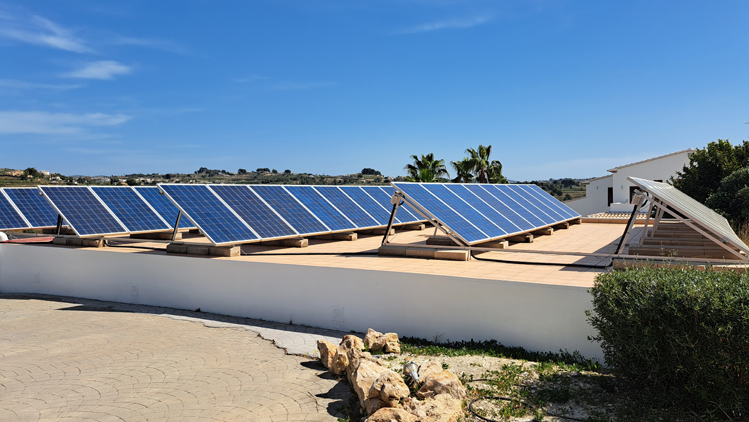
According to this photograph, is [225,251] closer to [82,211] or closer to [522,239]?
[82,211]

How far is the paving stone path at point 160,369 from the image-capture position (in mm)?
8742

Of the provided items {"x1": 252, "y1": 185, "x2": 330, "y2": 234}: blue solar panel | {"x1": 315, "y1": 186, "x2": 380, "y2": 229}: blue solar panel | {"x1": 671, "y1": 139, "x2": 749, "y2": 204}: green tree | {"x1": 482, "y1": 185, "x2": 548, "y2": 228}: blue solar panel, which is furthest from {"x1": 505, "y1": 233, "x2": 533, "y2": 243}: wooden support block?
{"x1": 671, "y1": 139, "x2": 749, "y2": 204}: green tree

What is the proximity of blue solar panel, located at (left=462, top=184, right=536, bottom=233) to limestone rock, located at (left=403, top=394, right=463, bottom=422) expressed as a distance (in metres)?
10.6

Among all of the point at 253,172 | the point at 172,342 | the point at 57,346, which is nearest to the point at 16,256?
the point at 57,346

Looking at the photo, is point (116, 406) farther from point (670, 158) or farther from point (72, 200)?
A: point (670, 158)

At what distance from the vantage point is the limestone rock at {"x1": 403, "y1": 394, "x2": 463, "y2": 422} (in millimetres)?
7602

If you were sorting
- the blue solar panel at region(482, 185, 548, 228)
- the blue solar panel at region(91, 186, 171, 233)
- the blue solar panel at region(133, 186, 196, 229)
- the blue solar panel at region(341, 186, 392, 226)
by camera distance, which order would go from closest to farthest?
the blue solar panel at region(91, 186, 171, 233), the blue solar panel at region(482, 185, 548, 228), the blue solar panel at region(133, 186, 196, 229), the blue solar panel at region(341, 186, 392, 226)

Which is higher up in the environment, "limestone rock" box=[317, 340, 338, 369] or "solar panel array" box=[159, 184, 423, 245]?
"solar panel array" box=[159, 184, 423, 245]

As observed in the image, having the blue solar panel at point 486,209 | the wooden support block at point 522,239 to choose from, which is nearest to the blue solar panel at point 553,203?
the wooden support block at point 522,239

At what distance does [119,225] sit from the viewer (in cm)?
2000

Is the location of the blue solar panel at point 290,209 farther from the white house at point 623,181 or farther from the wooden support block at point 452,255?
the white house at point 623,181

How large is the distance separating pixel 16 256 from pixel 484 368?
18787 mm

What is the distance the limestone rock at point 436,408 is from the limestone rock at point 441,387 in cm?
13

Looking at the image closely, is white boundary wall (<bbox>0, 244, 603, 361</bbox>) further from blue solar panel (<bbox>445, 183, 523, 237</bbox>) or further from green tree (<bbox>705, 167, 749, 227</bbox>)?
green tree (<bbox>705, 167, 749, 227</bbox>)
